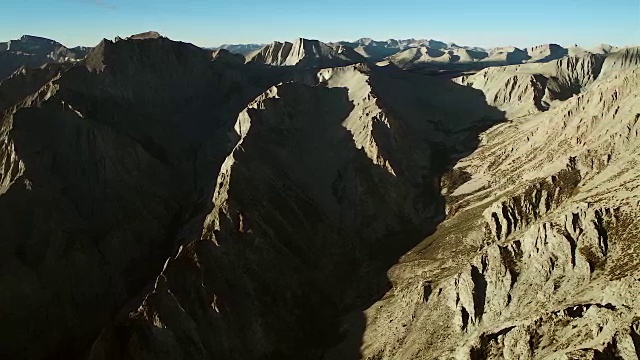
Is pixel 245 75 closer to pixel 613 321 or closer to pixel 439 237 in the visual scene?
pixel 439 237

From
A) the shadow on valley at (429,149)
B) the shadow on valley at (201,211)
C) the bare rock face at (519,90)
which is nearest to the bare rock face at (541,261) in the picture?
the shadow on valley at (429,149)

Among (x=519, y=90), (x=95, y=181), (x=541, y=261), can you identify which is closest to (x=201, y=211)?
(x=95, y=181)

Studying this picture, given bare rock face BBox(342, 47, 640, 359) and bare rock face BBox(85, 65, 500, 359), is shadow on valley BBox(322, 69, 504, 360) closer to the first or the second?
bare rock face BBox(85, 65, 500, 359)

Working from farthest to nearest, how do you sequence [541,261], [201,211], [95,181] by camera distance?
[95,181], [201,211], [541,261]

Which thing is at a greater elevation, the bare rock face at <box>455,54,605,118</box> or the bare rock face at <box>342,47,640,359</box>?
the bare rock face at <box>455,54,605,118</box>

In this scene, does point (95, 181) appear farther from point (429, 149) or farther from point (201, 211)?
point (429, 149)

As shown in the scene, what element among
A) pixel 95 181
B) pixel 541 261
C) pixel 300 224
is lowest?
pixel 300 224

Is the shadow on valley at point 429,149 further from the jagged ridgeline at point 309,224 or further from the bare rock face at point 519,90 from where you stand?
the bare rock face at point 519,90

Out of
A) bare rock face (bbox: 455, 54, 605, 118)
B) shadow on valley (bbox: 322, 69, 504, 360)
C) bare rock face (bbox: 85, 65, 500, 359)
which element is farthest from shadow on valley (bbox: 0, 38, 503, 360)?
bare rock face (bbox: 455, 54, 605, 118)
